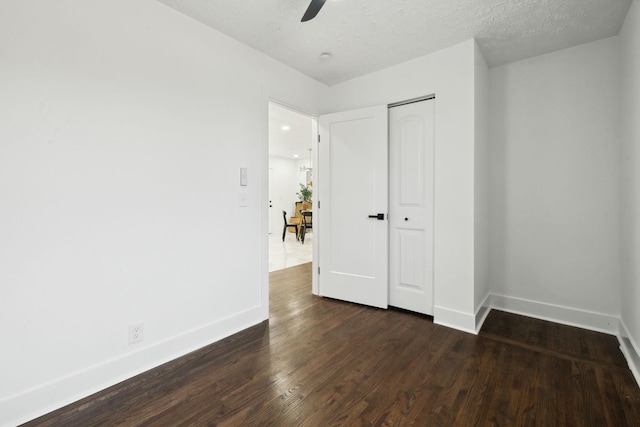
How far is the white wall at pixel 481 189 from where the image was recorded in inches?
106

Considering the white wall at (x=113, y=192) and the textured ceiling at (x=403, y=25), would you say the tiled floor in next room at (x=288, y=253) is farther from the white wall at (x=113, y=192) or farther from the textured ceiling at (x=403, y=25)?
the textured ceiling at (x=403, y=25)

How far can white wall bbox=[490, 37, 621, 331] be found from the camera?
263 cm

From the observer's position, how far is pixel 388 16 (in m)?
2.26

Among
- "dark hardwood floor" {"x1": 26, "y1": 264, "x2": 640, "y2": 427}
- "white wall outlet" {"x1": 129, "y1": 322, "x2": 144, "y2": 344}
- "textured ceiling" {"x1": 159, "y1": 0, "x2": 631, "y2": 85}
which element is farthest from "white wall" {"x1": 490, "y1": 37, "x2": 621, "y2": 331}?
"white wall outlet" {"x1": 129, "y1": 322, "x2": 144, "y2": 344}

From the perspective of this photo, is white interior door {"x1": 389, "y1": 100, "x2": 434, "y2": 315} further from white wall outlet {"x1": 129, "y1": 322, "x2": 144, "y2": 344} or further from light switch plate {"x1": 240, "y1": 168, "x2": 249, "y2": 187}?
white wall outlet {"x1": 129, "y1": 322, "x2": 144, "y2": 344}

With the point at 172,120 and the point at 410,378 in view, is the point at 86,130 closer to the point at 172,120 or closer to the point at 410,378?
the point at 172,120

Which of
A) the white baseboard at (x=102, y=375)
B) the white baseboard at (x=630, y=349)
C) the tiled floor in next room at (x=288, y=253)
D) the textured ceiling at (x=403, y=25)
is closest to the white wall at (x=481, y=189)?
the textured ceiling at (x=403, y=25)

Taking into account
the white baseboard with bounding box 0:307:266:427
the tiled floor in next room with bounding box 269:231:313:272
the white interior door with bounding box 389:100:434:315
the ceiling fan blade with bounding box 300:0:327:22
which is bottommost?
the white baseboard with bounding box 0:307:266:427

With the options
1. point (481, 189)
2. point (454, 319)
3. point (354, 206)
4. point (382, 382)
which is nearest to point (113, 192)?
point (382, 382)

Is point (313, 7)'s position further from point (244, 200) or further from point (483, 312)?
point (483, 312)

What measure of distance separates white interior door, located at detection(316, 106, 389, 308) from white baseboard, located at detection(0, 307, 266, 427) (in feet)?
4.35

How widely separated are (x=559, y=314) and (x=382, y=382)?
6.85 ft

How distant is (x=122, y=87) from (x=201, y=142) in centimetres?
60

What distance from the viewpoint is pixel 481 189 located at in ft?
9.53
